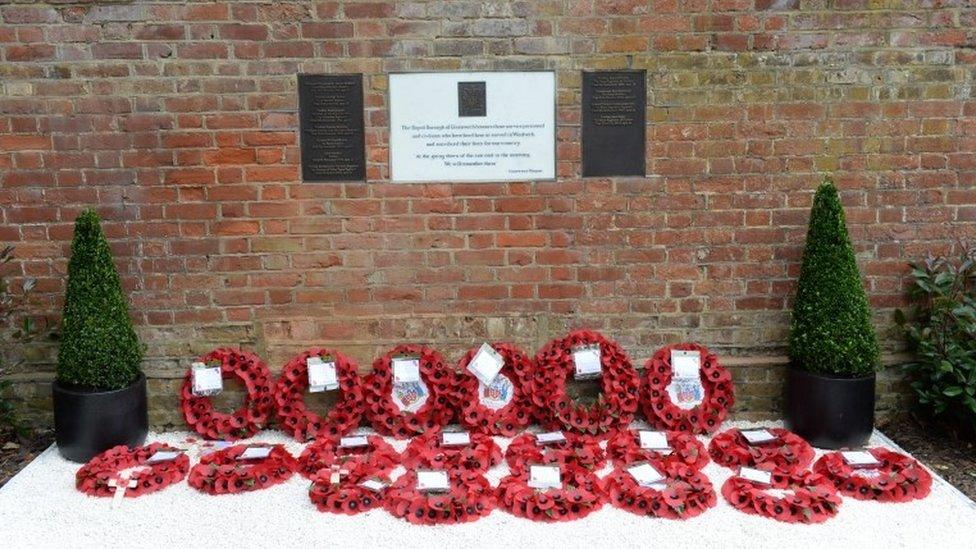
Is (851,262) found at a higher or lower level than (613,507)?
higher

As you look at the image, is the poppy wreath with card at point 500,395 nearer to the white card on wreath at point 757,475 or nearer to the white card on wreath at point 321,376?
the white card on wreath at point 321,376

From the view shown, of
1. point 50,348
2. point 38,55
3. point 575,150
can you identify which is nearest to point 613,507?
point 575,150

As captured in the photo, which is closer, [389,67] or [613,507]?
[613,507]

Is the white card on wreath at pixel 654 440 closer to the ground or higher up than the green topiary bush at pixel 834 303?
closer to the ground

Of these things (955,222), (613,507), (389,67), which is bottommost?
(613,507)

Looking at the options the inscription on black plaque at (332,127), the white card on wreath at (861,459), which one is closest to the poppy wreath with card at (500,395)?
the inscription on black plaque at (332,127)

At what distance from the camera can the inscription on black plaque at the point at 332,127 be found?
4.18 meters

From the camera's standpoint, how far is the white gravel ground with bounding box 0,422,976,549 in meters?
3.17

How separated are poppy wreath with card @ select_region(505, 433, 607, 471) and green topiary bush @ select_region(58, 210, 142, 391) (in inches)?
79.5

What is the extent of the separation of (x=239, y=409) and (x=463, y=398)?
1241 millimetres

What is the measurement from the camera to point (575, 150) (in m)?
4.26

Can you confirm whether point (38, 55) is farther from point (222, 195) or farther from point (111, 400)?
point (111, 400)

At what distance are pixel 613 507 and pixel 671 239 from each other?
1.57 m

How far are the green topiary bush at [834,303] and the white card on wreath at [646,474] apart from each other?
111 centimetres
